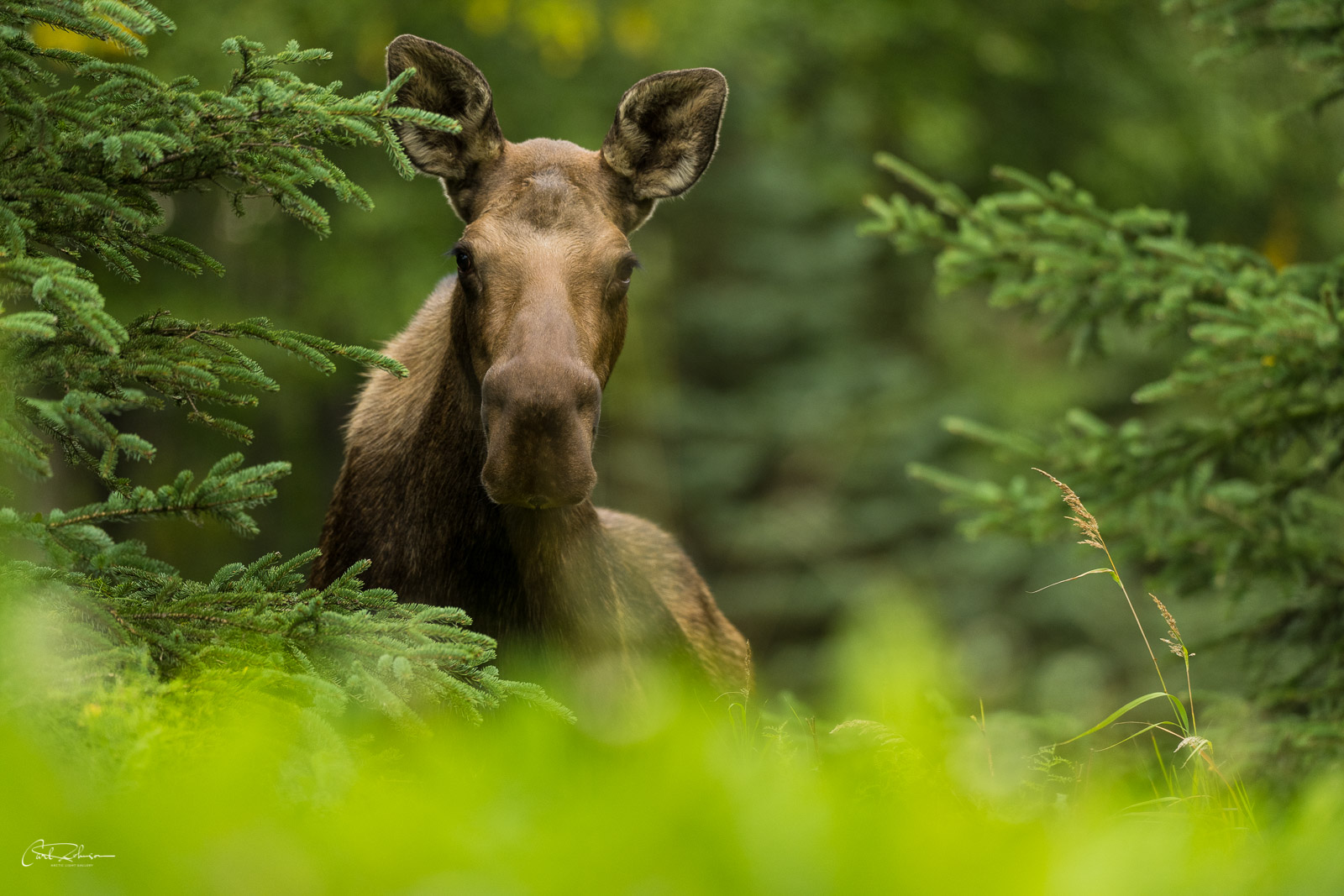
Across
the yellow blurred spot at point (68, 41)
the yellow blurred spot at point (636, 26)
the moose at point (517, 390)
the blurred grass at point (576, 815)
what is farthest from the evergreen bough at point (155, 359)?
the yellow blurred spot at point (636, 26)

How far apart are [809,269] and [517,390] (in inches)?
586

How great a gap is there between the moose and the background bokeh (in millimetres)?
7040

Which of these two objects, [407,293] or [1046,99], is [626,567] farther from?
[1046,99]

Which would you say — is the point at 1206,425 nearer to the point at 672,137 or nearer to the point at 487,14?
the point at 672,137

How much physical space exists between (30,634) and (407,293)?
10815mm

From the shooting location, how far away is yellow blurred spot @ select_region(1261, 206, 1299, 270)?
13.5 metres

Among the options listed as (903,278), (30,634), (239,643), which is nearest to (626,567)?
(239,643)

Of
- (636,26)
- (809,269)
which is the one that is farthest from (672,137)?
(809,269)

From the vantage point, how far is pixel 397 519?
15.1 feet

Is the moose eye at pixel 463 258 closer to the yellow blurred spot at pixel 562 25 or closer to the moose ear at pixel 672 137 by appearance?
the moose ear at pixel 672 137

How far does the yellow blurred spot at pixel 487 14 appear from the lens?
38.7 feet

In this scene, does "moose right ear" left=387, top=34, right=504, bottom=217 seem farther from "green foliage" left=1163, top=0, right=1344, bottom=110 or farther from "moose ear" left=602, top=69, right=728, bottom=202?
"green foliage" left=1163, top=0, right=1344, bottom=110

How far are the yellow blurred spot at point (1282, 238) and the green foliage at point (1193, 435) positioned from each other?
309 inches

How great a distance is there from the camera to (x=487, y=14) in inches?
469
